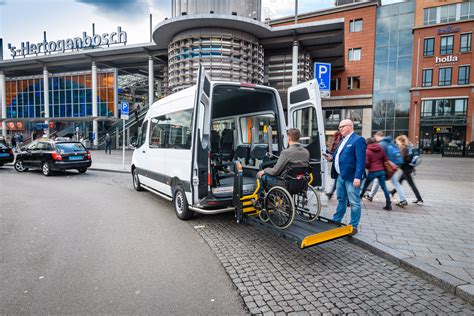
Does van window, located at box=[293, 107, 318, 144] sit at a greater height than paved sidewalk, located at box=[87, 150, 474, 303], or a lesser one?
greater

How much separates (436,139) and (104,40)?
40166mm

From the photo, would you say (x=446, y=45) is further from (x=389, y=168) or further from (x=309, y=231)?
(x=309, y=231)

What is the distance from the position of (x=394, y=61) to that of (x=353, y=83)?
19.7ft

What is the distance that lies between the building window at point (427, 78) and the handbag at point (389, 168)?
37.4 metres

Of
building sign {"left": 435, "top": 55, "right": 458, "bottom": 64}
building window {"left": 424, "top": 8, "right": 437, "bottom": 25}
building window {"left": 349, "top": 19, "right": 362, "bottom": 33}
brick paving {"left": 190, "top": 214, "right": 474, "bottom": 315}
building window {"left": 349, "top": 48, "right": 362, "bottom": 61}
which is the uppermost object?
building window {"left": 424, "top": 8, "right": 437, "bottom": 25}

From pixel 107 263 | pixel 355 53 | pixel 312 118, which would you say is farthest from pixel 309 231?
pixel 355 53

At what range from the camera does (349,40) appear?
36.8 meters

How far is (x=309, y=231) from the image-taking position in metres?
4.16

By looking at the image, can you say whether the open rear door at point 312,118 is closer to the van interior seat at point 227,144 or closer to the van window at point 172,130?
the van interior seat at point 227,144

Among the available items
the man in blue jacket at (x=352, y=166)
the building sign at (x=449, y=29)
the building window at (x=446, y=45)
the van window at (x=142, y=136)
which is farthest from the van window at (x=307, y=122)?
the building sign at (x=449, y=29)

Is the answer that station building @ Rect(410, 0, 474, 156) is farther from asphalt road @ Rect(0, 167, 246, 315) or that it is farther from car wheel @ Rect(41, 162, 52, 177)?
asphalt road @ Rect(0, 167, 246, 315)

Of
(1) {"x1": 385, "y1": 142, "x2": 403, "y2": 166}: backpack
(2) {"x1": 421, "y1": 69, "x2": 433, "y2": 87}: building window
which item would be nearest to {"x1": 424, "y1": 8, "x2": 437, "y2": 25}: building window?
(2) {"x1": 421, "y1": 69, "x2": 433, "y2": 87}: building window

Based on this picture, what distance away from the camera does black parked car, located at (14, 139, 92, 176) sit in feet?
39.7

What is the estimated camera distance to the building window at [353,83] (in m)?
36.9
